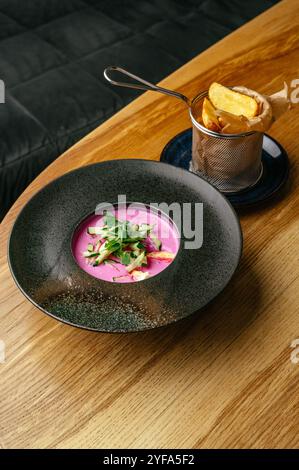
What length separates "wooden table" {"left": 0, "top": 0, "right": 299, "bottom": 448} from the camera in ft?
1.98

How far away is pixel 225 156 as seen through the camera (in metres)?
0.81

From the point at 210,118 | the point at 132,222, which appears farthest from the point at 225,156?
the point at 132,222

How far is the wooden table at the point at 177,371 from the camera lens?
60cm

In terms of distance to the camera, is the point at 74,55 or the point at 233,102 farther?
the point at 74,55

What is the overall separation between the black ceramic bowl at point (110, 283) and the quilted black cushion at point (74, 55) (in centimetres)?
51

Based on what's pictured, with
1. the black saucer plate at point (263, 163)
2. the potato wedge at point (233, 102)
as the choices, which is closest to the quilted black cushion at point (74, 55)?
the black saucer plate at point (263, 163)

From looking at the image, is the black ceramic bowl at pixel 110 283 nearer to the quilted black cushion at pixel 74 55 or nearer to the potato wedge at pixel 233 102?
the potato wedge at pixel 233 102

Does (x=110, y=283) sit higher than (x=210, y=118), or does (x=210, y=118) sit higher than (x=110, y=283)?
(x=210, y=118)

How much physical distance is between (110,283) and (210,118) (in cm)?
28

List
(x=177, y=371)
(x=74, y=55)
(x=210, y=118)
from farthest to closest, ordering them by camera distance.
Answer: (x=74, y=55) < (x=210, y=118) < (x=177, y=371)

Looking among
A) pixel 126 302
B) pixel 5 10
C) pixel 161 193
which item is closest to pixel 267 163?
pixel 161 193

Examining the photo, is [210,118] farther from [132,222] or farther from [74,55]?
[74,55]

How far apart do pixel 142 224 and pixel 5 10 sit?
1.17 meters

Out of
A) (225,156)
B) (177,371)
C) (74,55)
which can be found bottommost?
(74,55)
